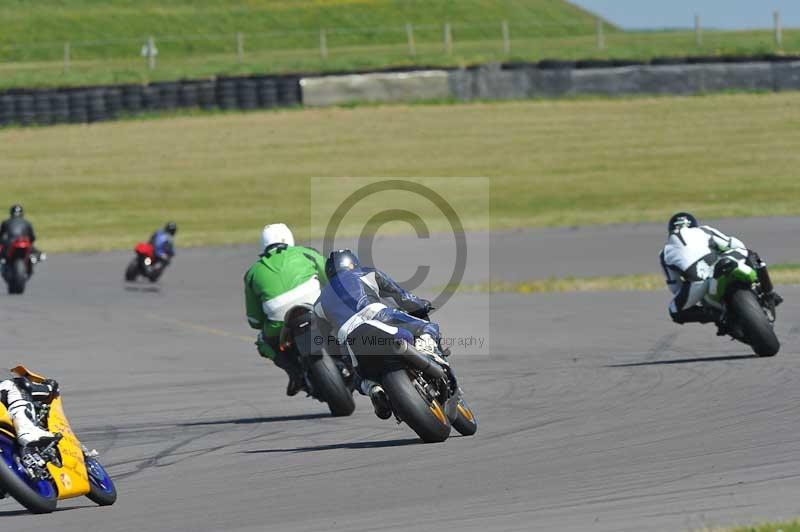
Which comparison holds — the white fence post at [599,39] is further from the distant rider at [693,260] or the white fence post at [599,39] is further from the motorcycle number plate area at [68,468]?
the motorcycle number plate area at [68,468]

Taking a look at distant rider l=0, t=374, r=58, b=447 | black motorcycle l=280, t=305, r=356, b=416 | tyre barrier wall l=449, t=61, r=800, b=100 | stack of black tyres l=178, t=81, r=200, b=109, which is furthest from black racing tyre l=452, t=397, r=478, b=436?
stack of black tyres l=178, t=81, r=200, b=109

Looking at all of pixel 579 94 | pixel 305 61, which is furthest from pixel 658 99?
pixel 305 61

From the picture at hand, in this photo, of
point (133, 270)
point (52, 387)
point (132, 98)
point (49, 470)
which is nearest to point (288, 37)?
point (132, 98)

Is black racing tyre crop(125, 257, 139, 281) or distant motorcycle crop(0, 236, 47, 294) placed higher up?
distant motorcycle crop(0, 236, 47, 294)

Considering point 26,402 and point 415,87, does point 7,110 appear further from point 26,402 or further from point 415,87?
point 26,402

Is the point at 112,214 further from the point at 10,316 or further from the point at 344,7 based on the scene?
the point at 344,7

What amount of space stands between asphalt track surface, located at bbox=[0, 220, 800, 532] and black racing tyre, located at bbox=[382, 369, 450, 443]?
0.51 ft

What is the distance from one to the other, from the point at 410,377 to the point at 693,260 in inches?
179

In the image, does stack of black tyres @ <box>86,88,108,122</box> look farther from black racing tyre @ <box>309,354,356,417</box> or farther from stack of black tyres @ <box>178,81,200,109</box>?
black racing tyre @ <box>309,354,356,417</box>

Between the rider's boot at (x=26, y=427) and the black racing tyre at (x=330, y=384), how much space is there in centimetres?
338

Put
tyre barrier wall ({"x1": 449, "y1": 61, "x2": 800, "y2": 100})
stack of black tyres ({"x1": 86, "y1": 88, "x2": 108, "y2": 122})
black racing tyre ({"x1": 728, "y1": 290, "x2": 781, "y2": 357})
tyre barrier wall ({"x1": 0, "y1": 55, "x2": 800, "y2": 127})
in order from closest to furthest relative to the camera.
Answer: black racing tyre ({"x1": 728, "y1": 290, "x2": 781, "y2": 357})
tyre barrier wall ({"x1": 449, "y1": 61, "x2": 800, "y2": 100})
tyre barrier wall ({"x1": 0, "y1": 55, "x2": 800, "y2": 127})
stack of black tyres ({"x1": 86, "y1": 88, "x2": 108, "y2": 122})

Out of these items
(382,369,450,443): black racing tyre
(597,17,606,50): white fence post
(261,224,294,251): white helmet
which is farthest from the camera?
(597,17,606,50): white fence post

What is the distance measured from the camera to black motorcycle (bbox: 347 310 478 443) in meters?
8.80

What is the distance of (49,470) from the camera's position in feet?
24.8
